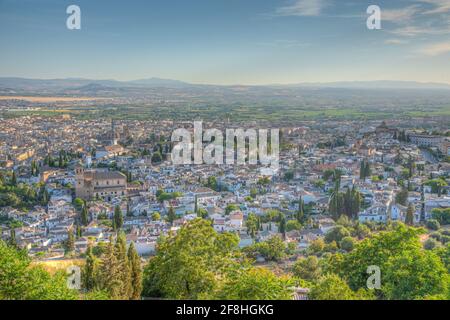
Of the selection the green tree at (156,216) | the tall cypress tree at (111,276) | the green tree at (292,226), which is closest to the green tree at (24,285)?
the tall cypress tree at (111,276)

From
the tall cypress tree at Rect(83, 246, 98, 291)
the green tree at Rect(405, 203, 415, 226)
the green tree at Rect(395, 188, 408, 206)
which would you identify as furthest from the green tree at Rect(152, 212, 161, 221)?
the tall cypress tree at Rect(83, 246, 98, 291)

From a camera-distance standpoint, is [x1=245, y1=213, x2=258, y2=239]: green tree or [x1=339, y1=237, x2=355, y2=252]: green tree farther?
[x1=245, y1=213, x2=258, y2=239]: green tree

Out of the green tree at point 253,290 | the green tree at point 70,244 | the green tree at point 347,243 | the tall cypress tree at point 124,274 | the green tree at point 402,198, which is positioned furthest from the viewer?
the green tree at point 402,198

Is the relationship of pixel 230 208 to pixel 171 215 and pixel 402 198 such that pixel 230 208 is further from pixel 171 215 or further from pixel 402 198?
pixel 402 198

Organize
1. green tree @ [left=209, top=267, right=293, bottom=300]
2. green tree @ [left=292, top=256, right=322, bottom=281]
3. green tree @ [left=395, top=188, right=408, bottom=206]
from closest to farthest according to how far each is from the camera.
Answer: green tree @ [left=209, top=267, right=293, bottom=300], green tree @ [left=292, top=256, right=322, bottom=281], green tree @ [left=395, top=188, right=408, bottom=206]

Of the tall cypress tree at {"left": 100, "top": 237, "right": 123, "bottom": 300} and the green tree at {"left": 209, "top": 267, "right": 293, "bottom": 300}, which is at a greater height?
the green tree at {"left": 209, "top": 267, "right": 293, "bottom": 300}

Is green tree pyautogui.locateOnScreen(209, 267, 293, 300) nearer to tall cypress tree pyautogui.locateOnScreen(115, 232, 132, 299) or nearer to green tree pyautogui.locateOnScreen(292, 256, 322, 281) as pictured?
tall cypress tree pyautogui.locateOnScreen(115, 232, 132, 299)

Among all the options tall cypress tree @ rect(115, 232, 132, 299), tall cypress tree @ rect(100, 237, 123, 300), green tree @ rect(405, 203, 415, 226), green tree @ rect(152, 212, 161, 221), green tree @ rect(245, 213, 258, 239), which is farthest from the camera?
green tree @ rect(152, 212, 161, 221)

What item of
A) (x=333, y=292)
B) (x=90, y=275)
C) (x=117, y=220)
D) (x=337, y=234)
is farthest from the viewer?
(x=117, y=220)

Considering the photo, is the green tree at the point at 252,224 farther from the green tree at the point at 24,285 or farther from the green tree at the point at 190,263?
the green tree at the point at 24,285

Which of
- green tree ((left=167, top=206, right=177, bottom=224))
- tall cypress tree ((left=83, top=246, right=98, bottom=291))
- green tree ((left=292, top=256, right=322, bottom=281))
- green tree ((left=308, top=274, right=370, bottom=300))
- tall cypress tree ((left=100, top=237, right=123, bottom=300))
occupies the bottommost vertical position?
green tree ((left=167, top=206, right=177, bottom=224))

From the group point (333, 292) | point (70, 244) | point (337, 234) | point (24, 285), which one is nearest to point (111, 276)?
point (24, 285)

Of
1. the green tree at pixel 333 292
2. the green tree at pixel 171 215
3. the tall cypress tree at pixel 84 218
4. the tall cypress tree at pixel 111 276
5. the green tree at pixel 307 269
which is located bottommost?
the tall cypress tree at pixel 84 218
